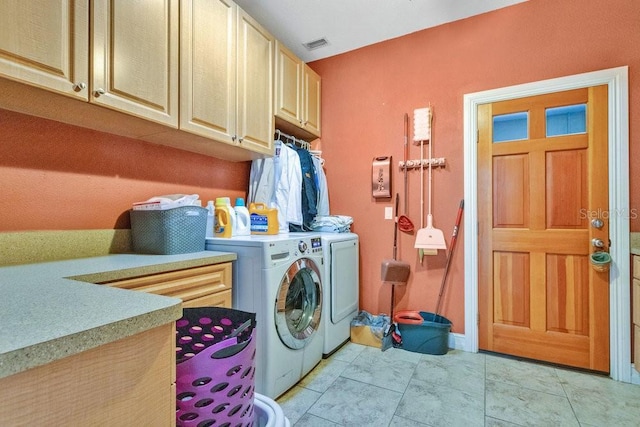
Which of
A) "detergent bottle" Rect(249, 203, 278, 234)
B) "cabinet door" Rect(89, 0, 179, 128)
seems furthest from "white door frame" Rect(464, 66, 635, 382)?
"cabinet door" Rect(89, 0, 179, 128)

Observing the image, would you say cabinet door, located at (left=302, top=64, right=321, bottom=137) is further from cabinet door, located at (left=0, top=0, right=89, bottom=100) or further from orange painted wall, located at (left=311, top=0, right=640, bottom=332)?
cabinet door, located at (left=0, top=0, right=89, bottom=100)

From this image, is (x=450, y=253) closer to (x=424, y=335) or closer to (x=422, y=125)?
(x=424, y=335)

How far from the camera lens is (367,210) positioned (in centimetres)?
279

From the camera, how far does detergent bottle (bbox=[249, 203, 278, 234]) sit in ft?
7.23

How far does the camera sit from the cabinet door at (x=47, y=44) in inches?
43.4

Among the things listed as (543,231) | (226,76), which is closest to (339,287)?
(543,231)

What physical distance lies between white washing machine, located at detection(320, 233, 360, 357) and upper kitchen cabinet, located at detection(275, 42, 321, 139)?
106 centimetres

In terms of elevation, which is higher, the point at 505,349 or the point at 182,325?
the point at 182,325

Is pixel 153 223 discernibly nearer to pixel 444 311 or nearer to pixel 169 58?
pixel 169 58

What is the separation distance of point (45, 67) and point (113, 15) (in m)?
0.41

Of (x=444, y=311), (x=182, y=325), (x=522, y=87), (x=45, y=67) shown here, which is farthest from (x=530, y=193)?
(x=45, y=67)

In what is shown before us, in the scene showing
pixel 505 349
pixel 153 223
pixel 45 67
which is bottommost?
pixel 505 349

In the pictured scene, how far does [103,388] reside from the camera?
0.50 m

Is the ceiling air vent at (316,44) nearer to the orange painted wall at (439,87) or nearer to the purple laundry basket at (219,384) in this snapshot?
the orange painted wall at (439,87)
